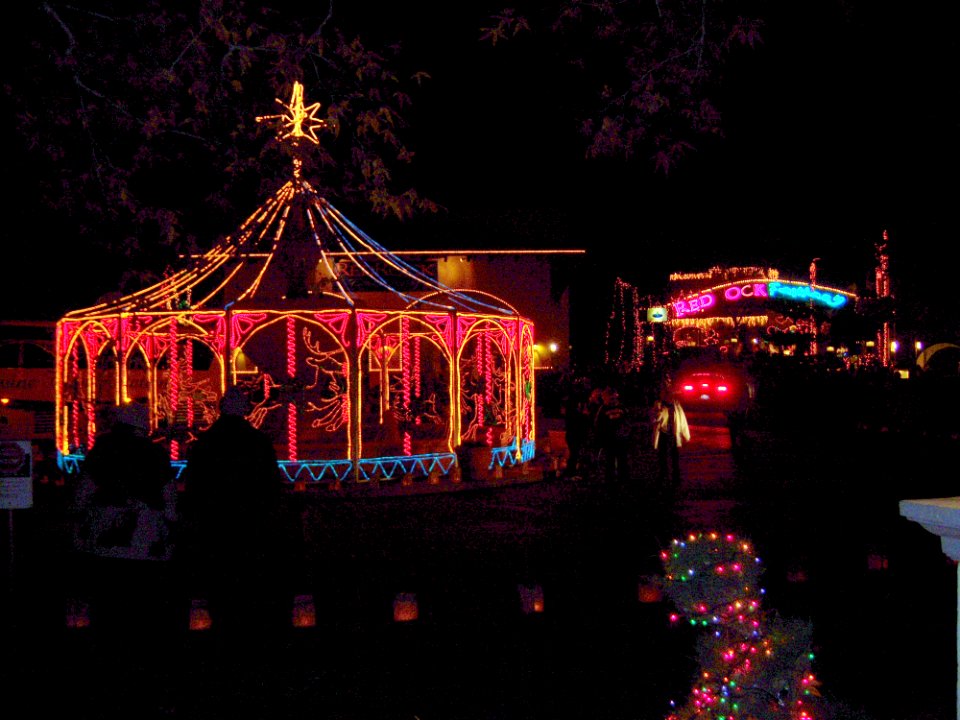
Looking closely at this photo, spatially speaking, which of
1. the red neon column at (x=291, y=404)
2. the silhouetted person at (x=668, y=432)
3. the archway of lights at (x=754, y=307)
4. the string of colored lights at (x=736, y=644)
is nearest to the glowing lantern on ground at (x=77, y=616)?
the string of colored lights at (x=736, y=644)

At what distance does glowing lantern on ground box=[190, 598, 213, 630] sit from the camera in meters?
7.25

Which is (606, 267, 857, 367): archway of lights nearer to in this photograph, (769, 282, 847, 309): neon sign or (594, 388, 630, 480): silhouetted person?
(769, 282, 847, 309): neon sign

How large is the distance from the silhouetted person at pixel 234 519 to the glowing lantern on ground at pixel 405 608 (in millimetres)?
945

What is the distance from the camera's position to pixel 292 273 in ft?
54.7

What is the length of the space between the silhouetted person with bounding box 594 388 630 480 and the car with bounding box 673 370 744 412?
754 inches

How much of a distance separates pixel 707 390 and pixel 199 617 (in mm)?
29093

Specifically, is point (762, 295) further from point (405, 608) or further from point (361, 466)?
point (405, 608)

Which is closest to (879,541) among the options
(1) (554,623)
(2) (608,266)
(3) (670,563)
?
(1) (554,623)

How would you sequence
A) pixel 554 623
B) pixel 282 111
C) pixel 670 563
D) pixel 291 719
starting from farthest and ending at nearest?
pixel 282 111 < pixel 554 623 < pixel 291 719 < pixel 670 563

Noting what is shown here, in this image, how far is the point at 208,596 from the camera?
24.7 ft

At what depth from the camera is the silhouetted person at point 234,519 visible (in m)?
6.51

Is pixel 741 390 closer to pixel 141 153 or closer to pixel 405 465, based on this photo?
pixel 405 465

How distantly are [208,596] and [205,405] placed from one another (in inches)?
389

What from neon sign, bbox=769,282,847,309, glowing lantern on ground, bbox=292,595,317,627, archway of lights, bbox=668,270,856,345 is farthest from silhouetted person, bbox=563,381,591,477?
neon sign, bbox=769,282,847,309
